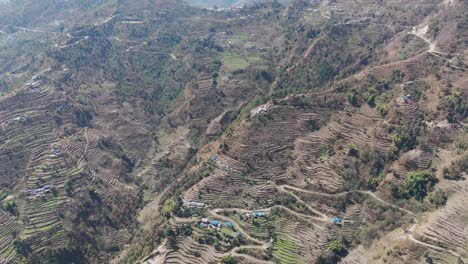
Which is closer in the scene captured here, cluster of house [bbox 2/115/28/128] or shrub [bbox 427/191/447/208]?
shrub [bbox 427/191/447/208]

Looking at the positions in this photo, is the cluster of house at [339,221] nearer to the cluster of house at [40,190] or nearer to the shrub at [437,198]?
the shrub at [437,198]

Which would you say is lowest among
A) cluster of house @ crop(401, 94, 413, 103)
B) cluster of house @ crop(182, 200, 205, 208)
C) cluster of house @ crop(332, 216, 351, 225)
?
cluster of house @ crop(182, 200, 205, 208)

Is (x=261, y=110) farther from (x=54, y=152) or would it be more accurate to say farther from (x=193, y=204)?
(x=54, y=152)

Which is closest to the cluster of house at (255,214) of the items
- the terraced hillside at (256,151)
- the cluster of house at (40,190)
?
the terraced hillside at (256,151)

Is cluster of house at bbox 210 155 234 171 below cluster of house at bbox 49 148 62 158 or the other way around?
the other way around

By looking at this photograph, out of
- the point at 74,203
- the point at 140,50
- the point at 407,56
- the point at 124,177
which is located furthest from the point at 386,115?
the point at 140,50

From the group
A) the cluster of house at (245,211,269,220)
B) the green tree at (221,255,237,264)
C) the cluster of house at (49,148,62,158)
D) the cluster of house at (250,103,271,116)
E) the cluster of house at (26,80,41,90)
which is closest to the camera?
the green tree at (221,255,237,264)

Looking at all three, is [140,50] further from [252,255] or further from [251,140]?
[252,255]

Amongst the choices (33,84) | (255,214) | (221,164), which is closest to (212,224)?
(255,214)

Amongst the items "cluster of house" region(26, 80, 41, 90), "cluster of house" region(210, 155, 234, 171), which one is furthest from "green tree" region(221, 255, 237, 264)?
"cluster of house" region(26, 80, 41, 90)

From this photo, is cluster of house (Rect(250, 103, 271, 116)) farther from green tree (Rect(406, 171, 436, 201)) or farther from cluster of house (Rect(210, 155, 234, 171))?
green tree (Rect(406, 171, 436, 201))
